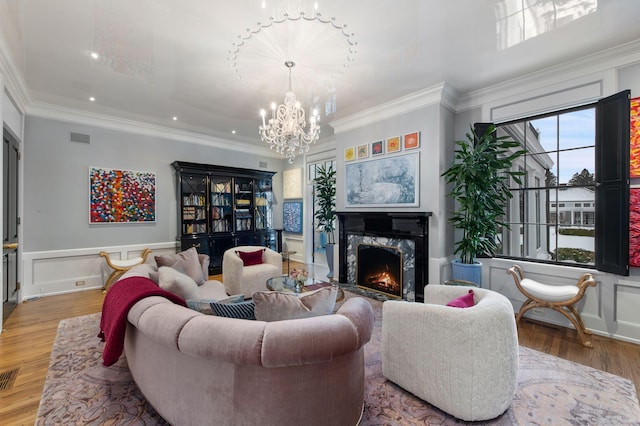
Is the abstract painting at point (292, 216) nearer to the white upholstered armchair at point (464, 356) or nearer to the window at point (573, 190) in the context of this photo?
the window at point (573, 190)

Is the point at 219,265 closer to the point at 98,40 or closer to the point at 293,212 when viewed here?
the point at 293,212

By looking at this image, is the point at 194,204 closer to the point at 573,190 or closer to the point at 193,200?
the point at 193,200

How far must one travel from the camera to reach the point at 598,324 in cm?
283

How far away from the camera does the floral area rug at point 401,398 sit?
1.67 metres

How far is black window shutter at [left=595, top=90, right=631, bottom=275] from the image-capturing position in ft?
8.64

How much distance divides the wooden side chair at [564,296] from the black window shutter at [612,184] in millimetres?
326

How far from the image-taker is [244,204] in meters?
5.99

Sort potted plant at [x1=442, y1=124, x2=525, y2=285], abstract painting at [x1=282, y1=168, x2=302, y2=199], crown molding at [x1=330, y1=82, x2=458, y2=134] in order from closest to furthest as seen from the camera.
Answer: potted plant at [x1=442, y1=124, x2=525, y2=285] < crown molding at [x1=330, y1=82, x2=458, y2=134] < abstract painting at [x1=282, y1=168, x2=302, y2=199]

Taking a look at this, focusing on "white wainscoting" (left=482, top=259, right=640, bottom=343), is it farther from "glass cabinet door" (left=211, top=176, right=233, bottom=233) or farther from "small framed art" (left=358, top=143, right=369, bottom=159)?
"glass cabinet door" (left=211, top=176, right=233, bottom=233)

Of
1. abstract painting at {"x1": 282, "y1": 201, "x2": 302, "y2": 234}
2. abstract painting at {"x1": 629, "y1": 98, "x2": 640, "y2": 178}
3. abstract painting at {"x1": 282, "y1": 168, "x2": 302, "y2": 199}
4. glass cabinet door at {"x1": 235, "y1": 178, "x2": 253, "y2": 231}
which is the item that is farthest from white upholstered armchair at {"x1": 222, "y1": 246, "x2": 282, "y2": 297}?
abstract painting at {"x1": 629, "y1": 98, "x2": 640, "y2": 178}

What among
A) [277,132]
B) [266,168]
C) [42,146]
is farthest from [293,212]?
[42,146]

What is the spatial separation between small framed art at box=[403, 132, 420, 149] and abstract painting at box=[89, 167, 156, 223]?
14.6 feet

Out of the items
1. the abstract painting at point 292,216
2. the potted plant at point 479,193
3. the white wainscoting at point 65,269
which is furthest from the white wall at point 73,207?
the potted plant at point 479,193

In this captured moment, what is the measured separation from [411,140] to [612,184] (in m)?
2.12
